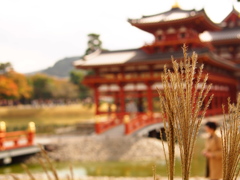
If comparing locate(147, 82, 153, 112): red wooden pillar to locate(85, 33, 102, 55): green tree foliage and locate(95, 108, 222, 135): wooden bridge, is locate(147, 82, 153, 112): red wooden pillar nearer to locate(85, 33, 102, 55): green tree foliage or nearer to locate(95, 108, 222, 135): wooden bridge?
locate(95, 108, 222, 135): wooden bridge

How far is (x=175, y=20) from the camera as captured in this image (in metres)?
19.2

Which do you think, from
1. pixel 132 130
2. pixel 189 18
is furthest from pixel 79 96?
pixel 132 130

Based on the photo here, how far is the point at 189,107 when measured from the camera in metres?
1.85

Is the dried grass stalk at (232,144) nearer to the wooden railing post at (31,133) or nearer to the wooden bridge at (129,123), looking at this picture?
the wooden railing post at (31,133)

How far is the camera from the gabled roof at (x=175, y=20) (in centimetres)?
1905

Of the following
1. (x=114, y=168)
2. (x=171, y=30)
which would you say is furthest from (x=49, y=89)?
(x=114, y=168)

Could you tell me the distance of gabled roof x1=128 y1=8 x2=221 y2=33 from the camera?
19.0 meters

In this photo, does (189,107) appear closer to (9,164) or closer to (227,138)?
(227,138)

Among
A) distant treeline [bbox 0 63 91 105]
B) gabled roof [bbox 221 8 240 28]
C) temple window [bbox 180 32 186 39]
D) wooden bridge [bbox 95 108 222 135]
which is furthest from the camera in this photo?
distant treeline [bbox 0 63 91 105]

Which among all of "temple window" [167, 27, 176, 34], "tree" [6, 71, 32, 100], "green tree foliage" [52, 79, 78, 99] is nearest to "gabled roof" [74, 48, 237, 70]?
"temple window" [167, 27, 176, 34]

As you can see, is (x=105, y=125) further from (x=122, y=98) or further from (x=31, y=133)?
(x=31, y=133)

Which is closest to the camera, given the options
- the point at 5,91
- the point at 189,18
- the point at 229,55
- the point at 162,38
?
the point at 189,18

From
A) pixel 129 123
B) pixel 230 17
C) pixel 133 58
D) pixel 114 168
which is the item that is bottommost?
pixel 114 168

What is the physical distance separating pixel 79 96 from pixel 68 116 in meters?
4.48
